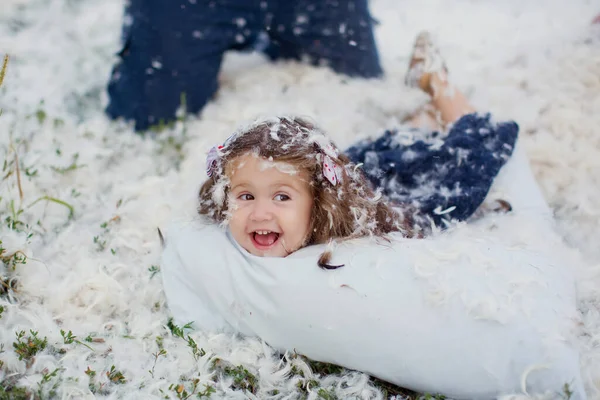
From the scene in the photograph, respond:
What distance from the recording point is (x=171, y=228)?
1.92m

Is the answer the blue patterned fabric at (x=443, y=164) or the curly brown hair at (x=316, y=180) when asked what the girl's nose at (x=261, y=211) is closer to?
the curly brown hair at (x=316, y=180)

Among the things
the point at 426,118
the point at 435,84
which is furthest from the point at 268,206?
the point at 435,84

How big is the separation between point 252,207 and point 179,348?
16.8 inches

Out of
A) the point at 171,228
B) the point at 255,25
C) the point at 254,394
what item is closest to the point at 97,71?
the point at 255,25

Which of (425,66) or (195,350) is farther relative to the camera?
(425,66)

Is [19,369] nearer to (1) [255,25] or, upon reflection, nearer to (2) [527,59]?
(1) [255,25]

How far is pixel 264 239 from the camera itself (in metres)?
1.71

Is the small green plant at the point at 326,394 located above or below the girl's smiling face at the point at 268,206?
below

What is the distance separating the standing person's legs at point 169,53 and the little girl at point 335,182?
86 cm

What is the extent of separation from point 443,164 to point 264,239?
799 millimetres

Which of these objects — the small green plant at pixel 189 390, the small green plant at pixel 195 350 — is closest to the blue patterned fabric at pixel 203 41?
the small green plant at pixel 195 350

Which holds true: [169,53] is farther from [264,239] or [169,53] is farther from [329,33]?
[264,239]

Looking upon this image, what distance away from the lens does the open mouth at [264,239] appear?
170 cm

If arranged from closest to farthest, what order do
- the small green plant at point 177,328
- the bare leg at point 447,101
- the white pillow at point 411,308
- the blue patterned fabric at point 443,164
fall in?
the white pillow at point 411,308, the small green plant at point 177,328, the blue patterned fabric at point 443,164, the bare leg at point 447,101
